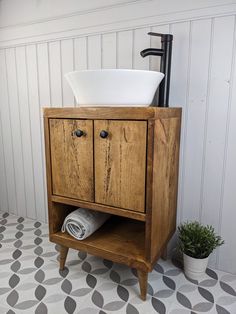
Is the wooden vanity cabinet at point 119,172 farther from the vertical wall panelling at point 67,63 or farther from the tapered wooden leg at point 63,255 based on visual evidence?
the vertical wall panelling at point 67,63

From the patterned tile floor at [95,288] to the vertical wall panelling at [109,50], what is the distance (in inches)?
46.7

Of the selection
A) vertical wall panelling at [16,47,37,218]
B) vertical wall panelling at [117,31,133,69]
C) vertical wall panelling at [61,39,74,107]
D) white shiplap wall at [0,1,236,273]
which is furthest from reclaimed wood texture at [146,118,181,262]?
vertical wall panelling at [16,47,37,218]

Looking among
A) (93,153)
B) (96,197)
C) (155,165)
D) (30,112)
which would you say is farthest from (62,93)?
(155,165)

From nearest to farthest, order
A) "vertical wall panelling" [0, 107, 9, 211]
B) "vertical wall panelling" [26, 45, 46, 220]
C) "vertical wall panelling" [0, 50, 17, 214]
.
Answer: "vertical wall panelling" [26, 45, 46, 220]
"vertical wall panelling" [0, 50, 17, 214]
"vertical wall panelling" [0, 107, 9, 211]

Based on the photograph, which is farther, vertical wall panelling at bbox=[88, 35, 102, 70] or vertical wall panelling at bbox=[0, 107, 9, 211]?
vertical wall panelling at bbox=[0, 107, 9, 211]

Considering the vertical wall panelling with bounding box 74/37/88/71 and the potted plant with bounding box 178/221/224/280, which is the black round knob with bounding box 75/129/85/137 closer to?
the vertical wall panelling with bounding box 74/37/88/71

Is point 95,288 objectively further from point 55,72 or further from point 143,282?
point 55,72

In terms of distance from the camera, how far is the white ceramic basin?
1.04 metres

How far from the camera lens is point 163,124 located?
1081mm

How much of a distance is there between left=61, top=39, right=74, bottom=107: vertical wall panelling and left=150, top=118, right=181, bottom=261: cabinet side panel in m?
0.78

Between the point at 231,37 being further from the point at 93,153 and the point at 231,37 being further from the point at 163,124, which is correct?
the point at 93,153

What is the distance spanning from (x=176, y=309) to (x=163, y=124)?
33.3 inches

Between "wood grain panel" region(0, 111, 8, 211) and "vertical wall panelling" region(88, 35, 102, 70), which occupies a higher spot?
"vertical wall panelling" region(88, 35, 102, 70)

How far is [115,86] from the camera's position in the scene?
106 centimetres
